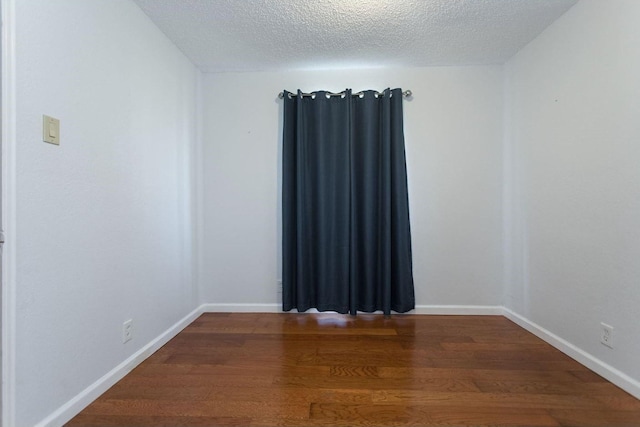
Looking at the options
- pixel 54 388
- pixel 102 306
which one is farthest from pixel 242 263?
pixel 54 388

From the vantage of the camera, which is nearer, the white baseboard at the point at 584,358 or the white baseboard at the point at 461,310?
the white baseboard at the point at 584,358

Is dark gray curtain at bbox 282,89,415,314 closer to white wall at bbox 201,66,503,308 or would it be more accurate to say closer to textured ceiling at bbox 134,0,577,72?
white wall at bbox 201,66,503,308

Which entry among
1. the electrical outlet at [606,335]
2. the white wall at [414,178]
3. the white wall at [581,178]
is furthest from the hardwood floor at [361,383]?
the white wall at [414,178]

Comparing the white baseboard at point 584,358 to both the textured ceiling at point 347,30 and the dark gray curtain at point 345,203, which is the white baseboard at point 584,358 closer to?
the dark gray curtain at point 345,203

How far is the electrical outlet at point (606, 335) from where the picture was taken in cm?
166

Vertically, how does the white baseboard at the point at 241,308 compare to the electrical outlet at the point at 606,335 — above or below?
below

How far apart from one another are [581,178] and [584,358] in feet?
3.66

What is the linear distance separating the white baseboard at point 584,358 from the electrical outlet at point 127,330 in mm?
2782

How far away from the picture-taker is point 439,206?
2.69m

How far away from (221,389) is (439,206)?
2217 mm

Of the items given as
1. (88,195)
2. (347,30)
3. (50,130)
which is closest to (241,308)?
(88,195)

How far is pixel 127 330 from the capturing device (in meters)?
1.76

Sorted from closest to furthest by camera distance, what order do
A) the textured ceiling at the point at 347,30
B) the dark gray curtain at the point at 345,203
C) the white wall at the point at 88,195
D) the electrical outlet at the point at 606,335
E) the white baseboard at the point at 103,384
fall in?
the white wall at the point at 88,195 < the white baseboard at the point at 103,384 < the electrical outlet at the point at 606,335 < the textured ceiling at the point at 347,30 < the dark gray curtain at the point at 345,203

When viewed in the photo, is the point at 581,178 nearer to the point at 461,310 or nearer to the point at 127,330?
the point at 461,310
